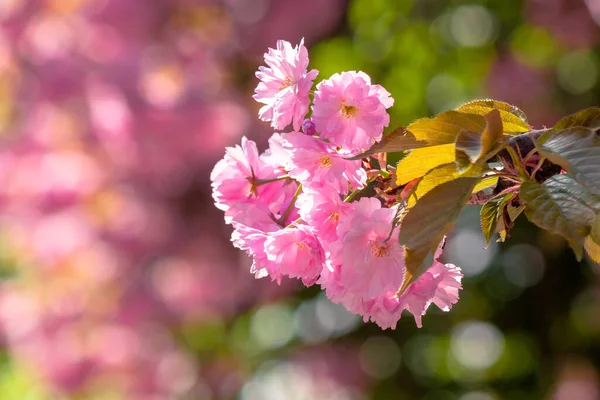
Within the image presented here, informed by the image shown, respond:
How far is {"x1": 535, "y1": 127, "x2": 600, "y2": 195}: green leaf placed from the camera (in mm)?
483

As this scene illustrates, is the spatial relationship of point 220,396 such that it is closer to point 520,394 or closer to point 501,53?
point 520,394

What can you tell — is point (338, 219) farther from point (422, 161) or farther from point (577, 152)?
point (577, 152)

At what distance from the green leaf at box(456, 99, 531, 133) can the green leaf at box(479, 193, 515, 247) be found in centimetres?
5

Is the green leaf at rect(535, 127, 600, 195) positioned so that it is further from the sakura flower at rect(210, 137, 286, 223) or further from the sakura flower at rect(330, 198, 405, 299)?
the sakura flower at rect(210, 137, 286, 223)

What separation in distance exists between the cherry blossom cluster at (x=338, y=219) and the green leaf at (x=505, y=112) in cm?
6

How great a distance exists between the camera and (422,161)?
562mm

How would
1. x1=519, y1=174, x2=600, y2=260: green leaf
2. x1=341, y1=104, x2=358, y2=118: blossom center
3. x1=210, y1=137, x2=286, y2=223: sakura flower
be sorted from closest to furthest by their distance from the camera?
x1=519, y1=174, x2=600, y2=260: green leaf < x1=341, y1=104, x2=358, y2=118: blossom center < x1=210, y1=137, x2=286, y2=223: sakura flower

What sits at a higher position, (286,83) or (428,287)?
(286,83)

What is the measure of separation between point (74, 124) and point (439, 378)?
206 cm

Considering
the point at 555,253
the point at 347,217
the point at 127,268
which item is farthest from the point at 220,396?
the point at 347,217

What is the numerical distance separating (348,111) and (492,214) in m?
0.13

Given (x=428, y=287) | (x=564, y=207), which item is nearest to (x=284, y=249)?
(x=428, y=287)

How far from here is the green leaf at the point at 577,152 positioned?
48 cm

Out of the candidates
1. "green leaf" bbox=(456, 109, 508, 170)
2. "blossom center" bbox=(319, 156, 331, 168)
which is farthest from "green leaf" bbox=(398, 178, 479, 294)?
"blossom center" bbox=(319, 156, 331, 168)
